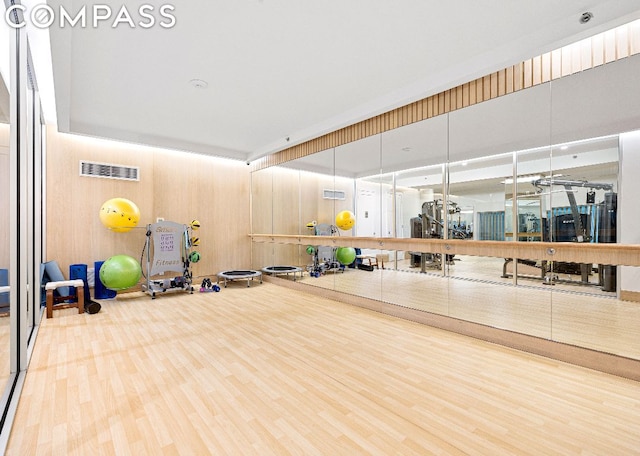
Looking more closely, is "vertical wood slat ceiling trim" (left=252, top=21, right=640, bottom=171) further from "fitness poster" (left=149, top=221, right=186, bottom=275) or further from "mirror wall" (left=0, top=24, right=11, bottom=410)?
"mirror wall" (left=0, top=24, right=11, bottom=410)

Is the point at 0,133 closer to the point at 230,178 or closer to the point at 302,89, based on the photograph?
the point at 302,89

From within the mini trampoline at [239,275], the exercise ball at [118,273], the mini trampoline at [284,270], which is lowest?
the mini trampoline at [239,275]

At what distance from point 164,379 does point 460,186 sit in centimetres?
373

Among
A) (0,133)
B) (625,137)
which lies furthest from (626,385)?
(0,133)

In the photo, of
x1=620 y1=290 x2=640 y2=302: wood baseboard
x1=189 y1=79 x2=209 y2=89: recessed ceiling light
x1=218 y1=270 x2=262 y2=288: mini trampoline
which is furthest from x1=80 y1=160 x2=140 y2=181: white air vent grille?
x1=620 y1=290 x2=640 y2=302: wood baseboard

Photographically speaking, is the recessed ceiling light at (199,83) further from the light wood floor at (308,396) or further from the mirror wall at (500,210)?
the light wood floor at (308,396)

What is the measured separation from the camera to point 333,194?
5.63 m

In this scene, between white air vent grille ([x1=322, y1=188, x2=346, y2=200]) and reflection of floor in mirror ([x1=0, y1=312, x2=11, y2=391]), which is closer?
reflection of floor in mirror ([x1=0, y1=312, x2=11, y2=391])

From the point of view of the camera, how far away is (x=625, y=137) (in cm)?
Answer: 272

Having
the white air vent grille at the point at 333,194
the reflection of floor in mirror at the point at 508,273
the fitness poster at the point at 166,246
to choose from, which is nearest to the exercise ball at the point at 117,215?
the fitness poster at the point at 166,246

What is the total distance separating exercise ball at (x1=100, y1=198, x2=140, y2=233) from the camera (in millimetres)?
5238

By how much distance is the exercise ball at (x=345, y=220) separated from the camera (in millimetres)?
5230

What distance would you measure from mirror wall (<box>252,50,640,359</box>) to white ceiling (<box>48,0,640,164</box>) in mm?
496

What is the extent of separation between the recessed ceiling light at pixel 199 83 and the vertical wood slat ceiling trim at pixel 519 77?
7.44 ft
